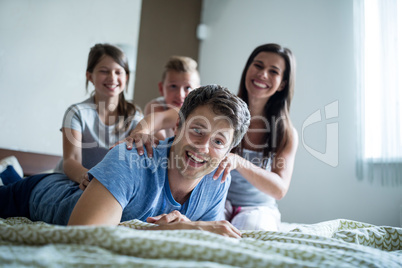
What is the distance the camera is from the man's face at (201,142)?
112 cm

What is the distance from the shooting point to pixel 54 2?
9.17 feet

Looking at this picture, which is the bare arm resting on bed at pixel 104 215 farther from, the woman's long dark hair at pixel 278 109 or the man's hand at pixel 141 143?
the woman's long dark hair at pixel 278 109

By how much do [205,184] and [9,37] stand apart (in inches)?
86.5

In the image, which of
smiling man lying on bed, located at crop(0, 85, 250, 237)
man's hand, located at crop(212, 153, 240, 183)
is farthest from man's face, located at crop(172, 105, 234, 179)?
man's hand, located at crop(212, 153, 240, 183)

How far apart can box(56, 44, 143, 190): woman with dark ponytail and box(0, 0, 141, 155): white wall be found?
937 millimetres

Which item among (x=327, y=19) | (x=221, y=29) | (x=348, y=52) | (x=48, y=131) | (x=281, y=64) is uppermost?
(x=221, y=29)

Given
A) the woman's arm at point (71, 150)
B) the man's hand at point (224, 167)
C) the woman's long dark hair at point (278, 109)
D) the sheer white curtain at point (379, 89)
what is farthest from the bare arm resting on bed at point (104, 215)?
the sheer white curtain at point (379, 89)

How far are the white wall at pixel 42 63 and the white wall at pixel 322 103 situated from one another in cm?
153

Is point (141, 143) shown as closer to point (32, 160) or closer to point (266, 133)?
point (266, 133)

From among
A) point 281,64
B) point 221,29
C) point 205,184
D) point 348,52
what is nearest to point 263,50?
point 281,64

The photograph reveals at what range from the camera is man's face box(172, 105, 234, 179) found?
3.68ft

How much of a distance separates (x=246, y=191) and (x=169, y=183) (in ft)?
2.61

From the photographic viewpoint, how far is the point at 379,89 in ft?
7.29

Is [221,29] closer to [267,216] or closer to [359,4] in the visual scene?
[359,4]
